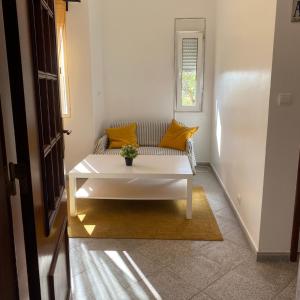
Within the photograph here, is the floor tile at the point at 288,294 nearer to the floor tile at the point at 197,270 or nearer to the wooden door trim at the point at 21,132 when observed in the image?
the floor tile at the point at 197,270

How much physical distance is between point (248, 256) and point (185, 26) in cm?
363

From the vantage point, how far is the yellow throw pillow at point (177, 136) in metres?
4.64

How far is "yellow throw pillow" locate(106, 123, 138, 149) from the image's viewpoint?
4.69 metres

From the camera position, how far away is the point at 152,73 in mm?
5035

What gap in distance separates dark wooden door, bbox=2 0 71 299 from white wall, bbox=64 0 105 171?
9.77 feet

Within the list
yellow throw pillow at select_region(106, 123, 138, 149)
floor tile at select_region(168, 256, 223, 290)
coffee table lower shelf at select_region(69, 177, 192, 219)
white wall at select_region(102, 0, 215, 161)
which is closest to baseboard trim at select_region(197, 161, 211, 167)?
white wall at select_region(102, 0, 215, 161)

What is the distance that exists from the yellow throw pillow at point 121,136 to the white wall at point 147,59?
41 centimetres

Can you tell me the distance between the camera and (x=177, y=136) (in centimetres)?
471

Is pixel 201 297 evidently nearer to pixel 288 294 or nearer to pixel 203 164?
pixel 288 294

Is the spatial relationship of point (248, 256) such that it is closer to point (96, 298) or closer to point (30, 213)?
point (96, 298)

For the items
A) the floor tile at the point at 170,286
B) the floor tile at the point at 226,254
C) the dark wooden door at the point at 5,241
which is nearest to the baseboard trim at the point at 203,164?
the floor tile at the point at 226,254

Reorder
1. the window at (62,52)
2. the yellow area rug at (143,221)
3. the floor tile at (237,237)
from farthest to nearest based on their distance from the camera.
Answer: the window at (62,52), the yellow area rug at (143,221), the floor tile at (237,237)

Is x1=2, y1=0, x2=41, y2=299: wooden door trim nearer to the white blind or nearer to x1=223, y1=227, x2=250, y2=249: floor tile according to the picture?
x1=223, y1=227, x2=250, y2=249: floor tile

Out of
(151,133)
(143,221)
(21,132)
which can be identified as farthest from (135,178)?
(21,132)
